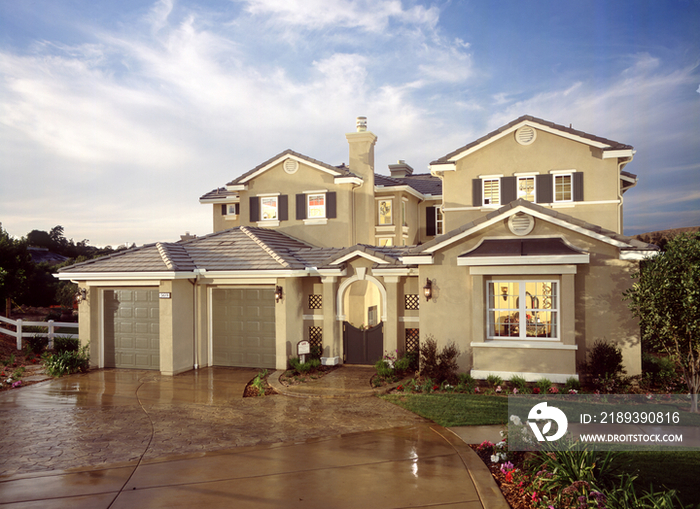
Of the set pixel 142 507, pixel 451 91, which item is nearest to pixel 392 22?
pixel 451 91

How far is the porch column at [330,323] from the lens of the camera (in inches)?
580

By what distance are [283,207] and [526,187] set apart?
10.1 m

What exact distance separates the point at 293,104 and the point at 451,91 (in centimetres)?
696

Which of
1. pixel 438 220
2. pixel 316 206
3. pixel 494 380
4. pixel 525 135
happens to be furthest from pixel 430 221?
pixel 494 380

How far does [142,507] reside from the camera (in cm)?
571

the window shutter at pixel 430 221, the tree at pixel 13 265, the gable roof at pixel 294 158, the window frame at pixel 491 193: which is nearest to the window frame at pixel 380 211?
the window shutter at pixel 430 221

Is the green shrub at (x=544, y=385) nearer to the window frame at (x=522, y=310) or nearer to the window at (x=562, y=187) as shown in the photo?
Answer: the window frame at (x=522, y=310)

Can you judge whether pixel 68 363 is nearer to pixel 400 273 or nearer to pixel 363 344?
pixel 363 344

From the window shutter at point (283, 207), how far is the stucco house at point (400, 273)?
0.22 ft

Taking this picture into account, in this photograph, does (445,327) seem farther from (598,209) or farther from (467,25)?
(467,25)

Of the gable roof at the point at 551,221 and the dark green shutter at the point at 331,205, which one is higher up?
the dark green shutter at the point at 331,205

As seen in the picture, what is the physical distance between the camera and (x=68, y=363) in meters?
14.3

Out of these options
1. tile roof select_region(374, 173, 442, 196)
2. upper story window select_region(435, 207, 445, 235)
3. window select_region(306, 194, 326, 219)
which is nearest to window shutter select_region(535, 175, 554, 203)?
window select_region(306, 194, 326, 219)

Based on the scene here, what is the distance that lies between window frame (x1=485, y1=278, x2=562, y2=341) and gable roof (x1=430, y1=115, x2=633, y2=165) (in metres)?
7.42
